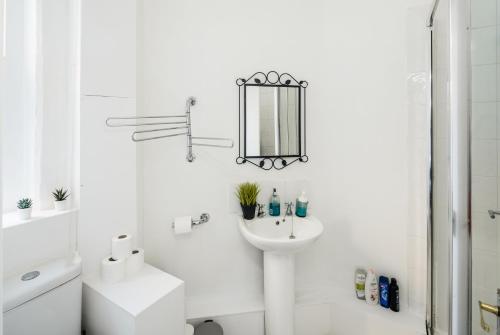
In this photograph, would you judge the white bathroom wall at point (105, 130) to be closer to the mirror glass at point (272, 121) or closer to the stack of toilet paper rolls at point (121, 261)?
the stack of toilet paper rolls at point (121, 261)

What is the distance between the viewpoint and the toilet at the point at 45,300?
34.7 inches

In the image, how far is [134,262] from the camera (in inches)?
50.9

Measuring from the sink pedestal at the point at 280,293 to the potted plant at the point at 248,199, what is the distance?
10.7 inches

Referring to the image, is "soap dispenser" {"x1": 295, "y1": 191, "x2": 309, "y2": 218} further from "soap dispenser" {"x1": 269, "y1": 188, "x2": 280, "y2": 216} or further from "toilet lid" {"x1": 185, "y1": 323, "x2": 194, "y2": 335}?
"toilet lid" {"x1": 185, "y1": 323, "x2": 194, "y2": 335}

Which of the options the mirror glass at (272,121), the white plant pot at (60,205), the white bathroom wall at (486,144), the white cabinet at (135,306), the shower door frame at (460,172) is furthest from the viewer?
the mirror glass at (272,121)

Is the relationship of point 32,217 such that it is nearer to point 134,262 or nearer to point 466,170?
point 134,262

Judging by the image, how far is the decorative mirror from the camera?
169cm

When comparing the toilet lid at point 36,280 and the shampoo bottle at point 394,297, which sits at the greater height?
the toilet lid at point 36,280

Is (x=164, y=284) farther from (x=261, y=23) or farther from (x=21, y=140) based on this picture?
(x=261, y=23)

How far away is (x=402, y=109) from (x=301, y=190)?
0.82 m

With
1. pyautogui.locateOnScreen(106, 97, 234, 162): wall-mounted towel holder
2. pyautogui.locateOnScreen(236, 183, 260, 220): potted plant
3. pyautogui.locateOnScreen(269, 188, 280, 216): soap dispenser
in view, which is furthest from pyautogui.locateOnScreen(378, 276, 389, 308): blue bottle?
pyautogui.locateOnScreen(106, 97, 234, 162): wall-mounted towel holder

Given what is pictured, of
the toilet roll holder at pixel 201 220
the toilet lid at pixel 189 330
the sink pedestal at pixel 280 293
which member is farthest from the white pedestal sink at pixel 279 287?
the toilet lid at pixel 189 330

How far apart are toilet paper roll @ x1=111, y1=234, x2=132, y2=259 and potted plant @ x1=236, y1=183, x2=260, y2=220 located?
68cm

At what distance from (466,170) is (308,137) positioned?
1.16 meters
